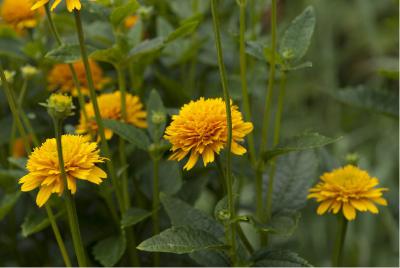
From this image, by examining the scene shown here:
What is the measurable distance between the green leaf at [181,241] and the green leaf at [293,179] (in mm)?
169

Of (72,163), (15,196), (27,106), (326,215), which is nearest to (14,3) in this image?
(27,106)

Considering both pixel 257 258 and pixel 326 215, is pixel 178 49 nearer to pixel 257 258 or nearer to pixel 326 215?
pixel 257 258

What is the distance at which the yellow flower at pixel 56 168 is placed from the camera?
0.63 meters

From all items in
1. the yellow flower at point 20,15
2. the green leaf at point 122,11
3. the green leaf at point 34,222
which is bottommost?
the green leaf at point 34,222

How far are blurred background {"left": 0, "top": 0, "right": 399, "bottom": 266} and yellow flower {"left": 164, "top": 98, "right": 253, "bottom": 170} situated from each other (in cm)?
16

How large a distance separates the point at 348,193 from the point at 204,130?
216 millimetres

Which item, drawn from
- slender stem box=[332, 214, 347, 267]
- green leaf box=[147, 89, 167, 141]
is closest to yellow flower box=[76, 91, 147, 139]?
green leaf box=[147, 89, 167, 141]

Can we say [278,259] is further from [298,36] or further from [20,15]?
[20,15]

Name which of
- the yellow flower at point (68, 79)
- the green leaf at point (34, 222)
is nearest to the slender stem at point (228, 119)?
the green leaf at point (34, 222)

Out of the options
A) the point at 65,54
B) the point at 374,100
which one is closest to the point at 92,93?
the point at 65,54

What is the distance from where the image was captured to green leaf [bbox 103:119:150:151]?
2.51 ft

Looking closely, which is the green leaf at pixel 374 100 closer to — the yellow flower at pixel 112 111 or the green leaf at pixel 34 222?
the yellow flower at pixel 112 111

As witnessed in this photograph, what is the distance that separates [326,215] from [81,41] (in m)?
0.95

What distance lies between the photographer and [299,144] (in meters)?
0.74
